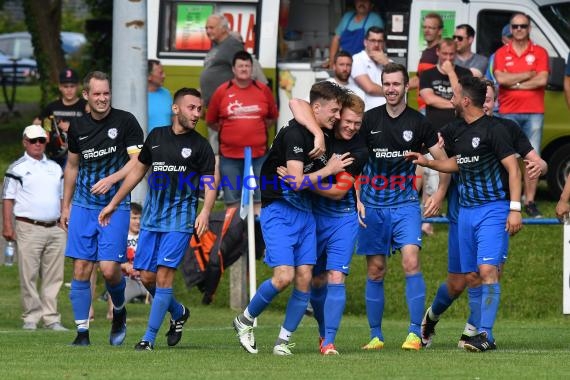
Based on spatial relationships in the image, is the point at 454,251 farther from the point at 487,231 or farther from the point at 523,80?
the point at 523,80

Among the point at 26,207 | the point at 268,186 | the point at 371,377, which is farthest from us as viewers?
the point at 26,207

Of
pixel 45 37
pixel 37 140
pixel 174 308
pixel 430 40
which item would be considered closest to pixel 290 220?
pixel 174 308

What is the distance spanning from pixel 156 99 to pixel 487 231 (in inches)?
341

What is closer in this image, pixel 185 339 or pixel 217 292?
pixel 185 339

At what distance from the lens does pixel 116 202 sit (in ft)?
43.3

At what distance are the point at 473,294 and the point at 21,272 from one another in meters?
5.75

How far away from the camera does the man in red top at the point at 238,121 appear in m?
18.3

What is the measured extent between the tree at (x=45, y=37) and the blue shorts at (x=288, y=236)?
1968 centimetres

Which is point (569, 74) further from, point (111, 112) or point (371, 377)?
point (371, 377)

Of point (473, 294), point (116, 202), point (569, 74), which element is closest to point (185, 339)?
point (116, 202)

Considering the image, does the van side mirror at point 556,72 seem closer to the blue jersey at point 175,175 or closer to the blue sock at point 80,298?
the blue jersey at point 175,175

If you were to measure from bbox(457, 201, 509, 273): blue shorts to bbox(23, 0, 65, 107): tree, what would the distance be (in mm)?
19574

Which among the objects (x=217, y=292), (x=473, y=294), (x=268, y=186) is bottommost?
(x=217, y=292)

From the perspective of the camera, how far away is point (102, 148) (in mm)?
13461
